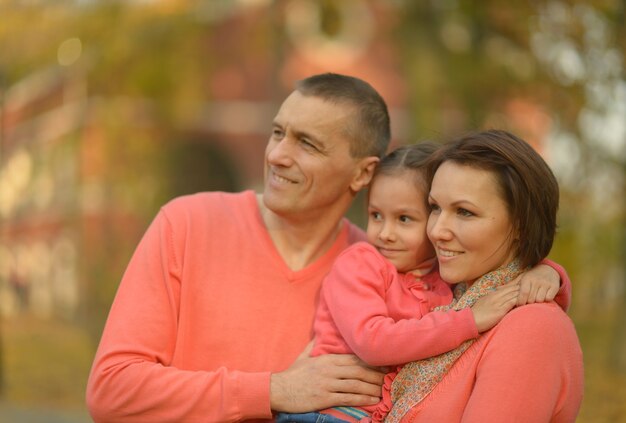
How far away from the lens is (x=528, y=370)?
295 cm

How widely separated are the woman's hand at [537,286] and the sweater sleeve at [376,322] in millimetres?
187

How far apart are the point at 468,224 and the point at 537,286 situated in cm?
29

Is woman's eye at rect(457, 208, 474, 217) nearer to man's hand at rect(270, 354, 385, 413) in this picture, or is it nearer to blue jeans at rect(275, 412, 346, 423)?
man's hand at rect(270, 354, 385, 413)

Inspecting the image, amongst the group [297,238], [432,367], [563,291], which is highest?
[297,238]

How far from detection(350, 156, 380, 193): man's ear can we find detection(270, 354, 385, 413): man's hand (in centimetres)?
84

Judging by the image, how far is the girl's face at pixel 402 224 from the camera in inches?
142

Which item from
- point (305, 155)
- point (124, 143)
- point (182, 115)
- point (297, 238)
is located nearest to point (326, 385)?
point (297, 238)

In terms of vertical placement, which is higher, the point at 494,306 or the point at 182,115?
the point at 182,115

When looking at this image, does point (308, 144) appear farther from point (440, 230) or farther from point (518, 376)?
point (518, 376)

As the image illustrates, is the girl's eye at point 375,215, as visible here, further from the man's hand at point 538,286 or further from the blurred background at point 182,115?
the blurred background at point 182,115

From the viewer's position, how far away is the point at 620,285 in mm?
12102

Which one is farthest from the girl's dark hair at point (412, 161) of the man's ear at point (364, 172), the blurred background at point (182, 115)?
the blurred background at point (182, 115)

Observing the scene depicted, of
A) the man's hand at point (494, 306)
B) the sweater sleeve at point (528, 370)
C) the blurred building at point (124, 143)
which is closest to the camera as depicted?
the sweater sleeve at point (528, 370)

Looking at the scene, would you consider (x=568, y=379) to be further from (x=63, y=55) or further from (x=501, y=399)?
(x=63, y=55)
